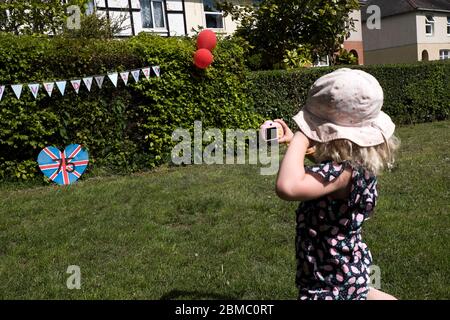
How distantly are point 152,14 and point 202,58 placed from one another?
31.0 ft

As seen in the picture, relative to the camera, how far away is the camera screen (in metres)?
2.19

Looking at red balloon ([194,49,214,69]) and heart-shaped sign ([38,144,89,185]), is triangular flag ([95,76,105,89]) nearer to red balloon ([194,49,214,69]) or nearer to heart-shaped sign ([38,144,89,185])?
heart-shaped sign ([38,144,89,185])

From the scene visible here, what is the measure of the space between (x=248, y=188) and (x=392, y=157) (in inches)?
178

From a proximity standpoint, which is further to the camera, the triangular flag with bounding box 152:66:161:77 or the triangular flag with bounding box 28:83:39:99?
the triangular flag with bounding box 152:66:161:77

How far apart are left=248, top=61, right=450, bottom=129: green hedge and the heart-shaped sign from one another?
13.6ft

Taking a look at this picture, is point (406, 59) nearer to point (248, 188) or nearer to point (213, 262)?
point (248, 188)

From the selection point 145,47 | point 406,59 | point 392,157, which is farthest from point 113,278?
point 406,59

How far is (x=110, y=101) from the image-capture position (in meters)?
8.26

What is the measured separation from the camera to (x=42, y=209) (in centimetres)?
602

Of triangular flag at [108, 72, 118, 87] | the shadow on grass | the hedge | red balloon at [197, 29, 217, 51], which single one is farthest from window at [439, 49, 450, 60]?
the shadow on grass

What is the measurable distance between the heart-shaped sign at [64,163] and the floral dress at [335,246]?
6338 millimetres

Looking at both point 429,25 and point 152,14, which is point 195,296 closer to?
point 152,14

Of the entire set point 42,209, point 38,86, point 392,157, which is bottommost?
point 42,209

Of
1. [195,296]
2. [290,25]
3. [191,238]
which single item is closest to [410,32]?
[290,25]
